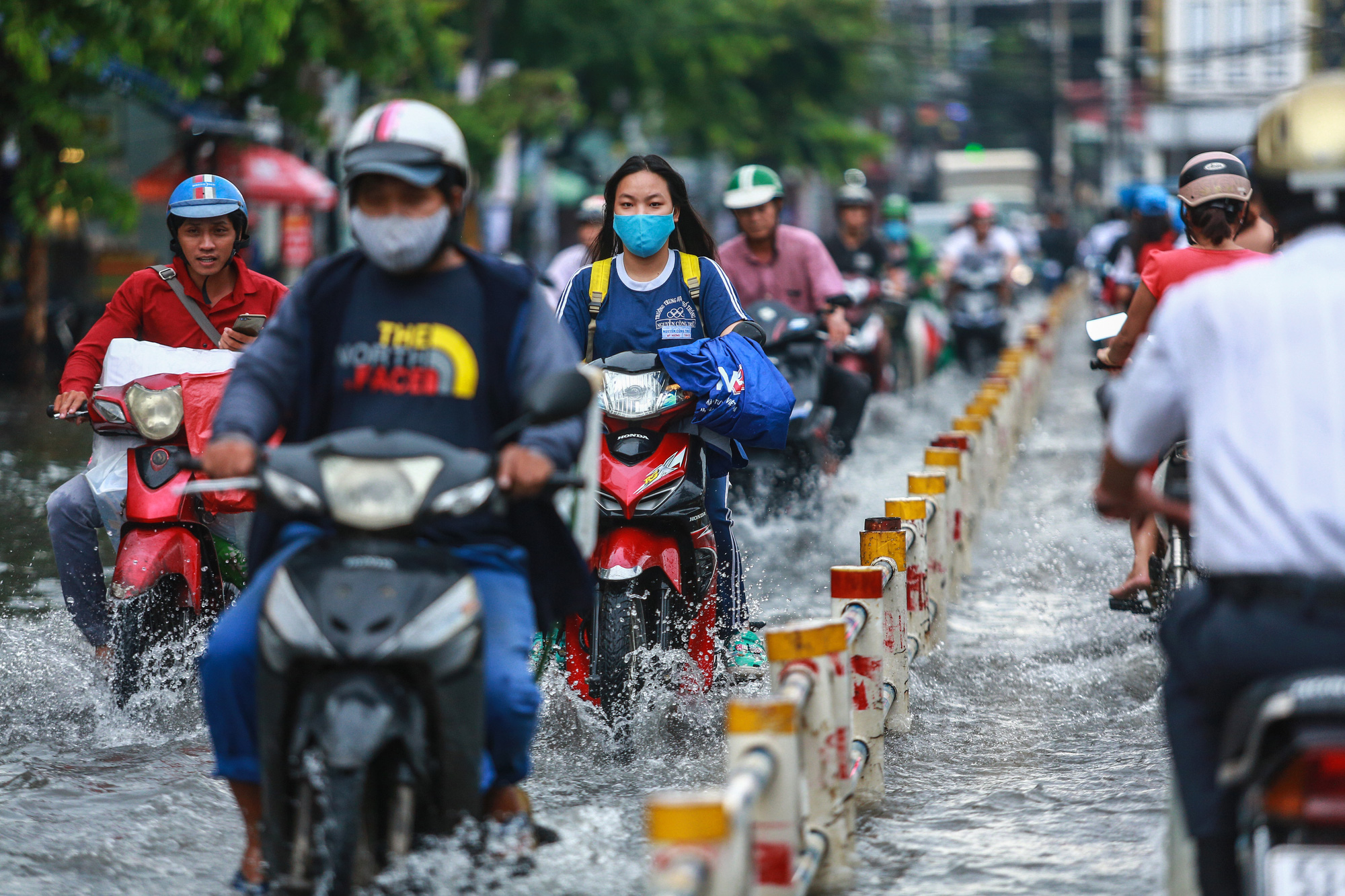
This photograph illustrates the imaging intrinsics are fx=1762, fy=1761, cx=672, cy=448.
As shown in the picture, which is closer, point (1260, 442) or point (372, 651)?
point (1260, 442)

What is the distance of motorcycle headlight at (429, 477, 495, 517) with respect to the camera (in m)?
3.48

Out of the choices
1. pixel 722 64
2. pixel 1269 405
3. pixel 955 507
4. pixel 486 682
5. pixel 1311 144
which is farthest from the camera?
pixel 722 64

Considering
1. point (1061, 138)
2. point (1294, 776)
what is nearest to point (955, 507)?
point (1294, 776)

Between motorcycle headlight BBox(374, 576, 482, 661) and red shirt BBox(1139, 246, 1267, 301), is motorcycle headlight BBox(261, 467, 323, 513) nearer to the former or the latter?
motorcycle headlight BBox(374, 576, 482, 661)

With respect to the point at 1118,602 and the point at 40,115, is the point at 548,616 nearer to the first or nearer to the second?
the point at 1118,602

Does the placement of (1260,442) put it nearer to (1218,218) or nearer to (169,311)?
(1218,218)

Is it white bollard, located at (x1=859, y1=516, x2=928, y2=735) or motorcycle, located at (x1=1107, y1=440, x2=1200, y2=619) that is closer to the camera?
white bollard, located at (x1=859, y1=516, x2=928, y2=735)

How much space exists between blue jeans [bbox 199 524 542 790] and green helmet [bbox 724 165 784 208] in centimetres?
571

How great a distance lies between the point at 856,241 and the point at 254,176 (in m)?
11.9

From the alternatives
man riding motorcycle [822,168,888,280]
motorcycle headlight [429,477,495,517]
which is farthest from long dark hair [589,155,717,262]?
man riding motorcycle [822,168,888,280]

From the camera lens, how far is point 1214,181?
6.39m

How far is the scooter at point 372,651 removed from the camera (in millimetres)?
3355

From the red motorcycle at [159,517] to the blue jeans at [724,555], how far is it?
5.05ft

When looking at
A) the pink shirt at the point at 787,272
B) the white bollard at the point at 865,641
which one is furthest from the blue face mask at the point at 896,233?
the white bollard at the point at 865,641
